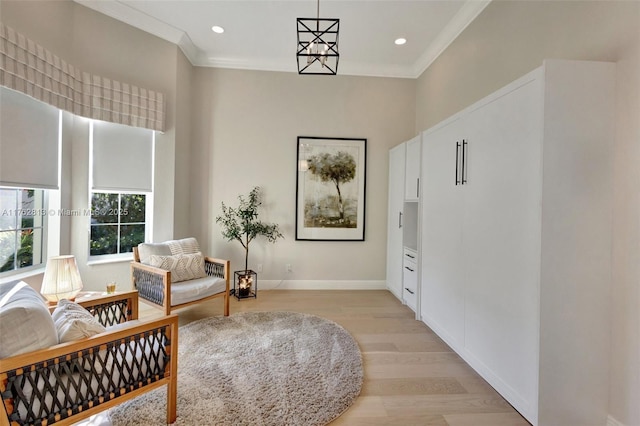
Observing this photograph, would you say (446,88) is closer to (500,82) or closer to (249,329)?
(500,82)

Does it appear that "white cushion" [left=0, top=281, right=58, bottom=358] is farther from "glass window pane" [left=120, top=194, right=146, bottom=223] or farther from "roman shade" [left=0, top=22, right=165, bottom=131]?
"glass window pane" [left=120, top=194, right=146, bottom=223]

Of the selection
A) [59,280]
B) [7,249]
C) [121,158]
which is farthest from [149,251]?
[121,158]

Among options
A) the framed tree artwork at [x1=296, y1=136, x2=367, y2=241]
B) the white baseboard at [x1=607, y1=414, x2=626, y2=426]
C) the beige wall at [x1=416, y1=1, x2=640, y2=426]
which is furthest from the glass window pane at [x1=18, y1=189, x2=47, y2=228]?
the white baseboard at [x1=607, y1=414, x2=626, y2=426]

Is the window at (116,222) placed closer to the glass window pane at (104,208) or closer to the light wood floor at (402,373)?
the glass window pane at (104,208)

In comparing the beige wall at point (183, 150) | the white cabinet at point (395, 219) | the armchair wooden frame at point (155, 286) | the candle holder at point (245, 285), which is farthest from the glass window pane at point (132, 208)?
the white cabinet at point (395, 219)

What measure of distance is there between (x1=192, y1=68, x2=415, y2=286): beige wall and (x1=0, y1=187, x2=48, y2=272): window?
159 cm

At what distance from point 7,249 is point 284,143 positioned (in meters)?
3.05

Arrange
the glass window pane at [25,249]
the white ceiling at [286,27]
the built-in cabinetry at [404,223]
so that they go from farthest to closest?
the built-in cabinetry at [404,223] < the white ceiling at [286,27] < the glass window pane at [25,249]

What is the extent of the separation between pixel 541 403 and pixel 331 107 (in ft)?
12.6

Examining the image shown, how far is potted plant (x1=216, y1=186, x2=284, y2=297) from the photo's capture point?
3.72 meters

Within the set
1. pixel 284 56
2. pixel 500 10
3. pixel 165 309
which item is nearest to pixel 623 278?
pixel 500 10

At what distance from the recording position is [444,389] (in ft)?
6.42

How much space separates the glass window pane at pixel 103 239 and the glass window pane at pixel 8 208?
2.29 ft

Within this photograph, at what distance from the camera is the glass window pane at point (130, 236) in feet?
10.6
